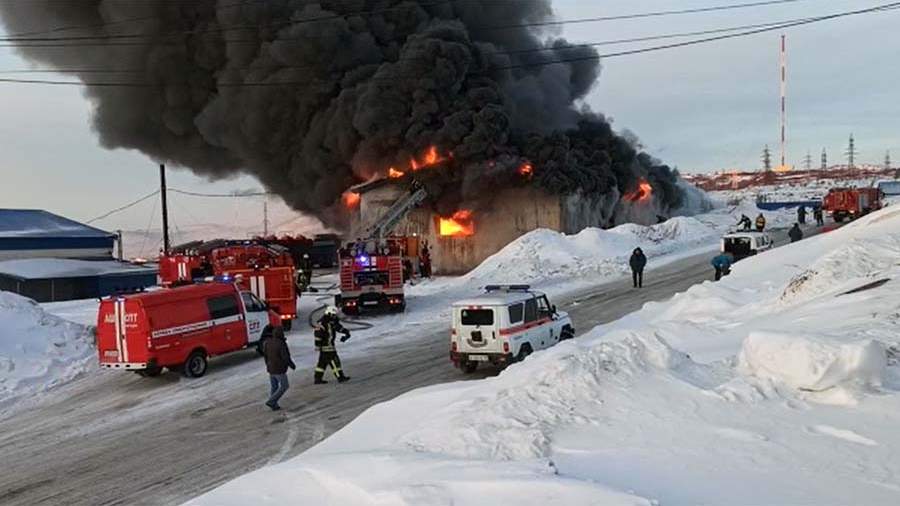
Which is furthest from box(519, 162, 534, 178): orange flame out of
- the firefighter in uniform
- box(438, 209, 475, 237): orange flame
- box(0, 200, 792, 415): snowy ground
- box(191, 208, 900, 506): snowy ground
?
box(191, 208, 900, 506): snowy ground

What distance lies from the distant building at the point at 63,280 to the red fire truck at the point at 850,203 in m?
41.5

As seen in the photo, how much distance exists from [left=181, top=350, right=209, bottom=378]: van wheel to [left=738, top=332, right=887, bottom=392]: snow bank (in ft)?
38.6

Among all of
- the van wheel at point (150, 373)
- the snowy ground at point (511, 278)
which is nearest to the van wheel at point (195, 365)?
the van wheel at point (150, 373)

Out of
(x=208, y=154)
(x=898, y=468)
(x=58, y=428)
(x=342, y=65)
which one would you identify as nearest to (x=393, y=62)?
(x=342, y=65)

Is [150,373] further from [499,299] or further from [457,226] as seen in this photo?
[457,226]

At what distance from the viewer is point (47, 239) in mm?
46656

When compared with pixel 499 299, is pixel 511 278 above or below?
below

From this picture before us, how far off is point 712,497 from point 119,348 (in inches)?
518

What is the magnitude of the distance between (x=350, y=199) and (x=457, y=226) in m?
8.15

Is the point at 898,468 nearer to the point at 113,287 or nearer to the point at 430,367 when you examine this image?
the point at 430,367

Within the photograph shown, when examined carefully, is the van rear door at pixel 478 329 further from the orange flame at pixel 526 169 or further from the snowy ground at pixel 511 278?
the orange flame at pixel 526 169

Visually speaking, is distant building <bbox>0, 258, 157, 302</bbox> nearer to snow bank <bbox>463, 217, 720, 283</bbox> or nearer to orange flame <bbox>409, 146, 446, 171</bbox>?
orange flame <bbox>409, 146, 446, 171</bbox>

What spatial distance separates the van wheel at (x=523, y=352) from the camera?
1414 cm

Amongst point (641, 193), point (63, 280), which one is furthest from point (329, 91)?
point (641, 193)
